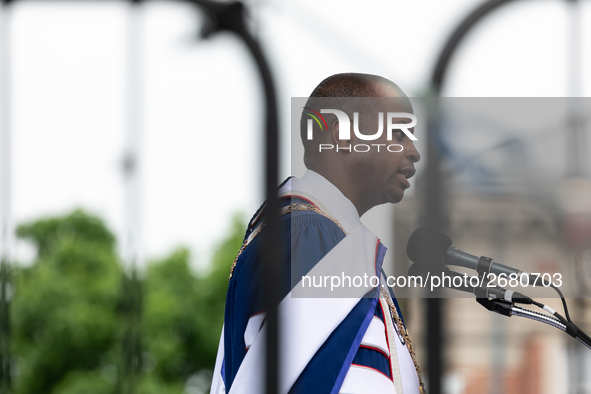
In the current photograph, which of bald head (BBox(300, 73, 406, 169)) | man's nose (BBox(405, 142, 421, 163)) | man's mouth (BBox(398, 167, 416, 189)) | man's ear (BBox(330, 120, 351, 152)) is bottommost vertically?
man's mouth (BBox(398, 167, 416, 189))

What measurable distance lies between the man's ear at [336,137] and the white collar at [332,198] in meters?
0.10

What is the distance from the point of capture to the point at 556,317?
1613 mm

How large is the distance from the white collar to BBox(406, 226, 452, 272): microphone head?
0.22 metres

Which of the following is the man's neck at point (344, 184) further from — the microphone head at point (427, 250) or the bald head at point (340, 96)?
the microphone head at point (427, 250)

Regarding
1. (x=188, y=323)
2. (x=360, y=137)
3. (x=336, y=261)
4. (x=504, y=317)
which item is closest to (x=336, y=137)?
(x=360, y=137)

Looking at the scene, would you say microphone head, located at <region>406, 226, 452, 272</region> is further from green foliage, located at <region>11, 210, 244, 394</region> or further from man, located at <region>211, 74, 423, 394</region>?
green foliage, located at <region>11, 210, 244, 394</region>

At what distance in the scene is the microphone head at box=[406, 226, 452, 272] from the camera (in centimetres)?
159

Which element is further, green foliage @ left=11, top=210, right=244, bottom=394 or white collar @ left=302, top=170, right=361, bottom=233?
green foliage @ left=11, top=210, right=244, bottom=394

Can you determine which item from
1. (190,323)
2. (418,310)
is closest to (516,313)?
(418,310)

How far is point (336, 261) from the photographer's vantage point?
170cm

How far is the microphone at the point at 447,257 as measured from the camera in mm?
1606

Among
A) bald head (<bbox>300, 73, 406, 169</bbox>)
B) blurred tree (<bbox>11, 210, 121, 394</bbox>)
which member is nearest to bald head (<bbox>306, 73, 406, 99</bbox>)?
bald head (<bbox>300, 73, 406, 169</bbox>)

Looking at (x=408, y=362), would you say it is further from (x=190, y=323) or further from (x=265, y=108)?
(x=190, y=323)

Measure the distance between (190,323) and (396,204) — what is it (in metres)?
22.1
